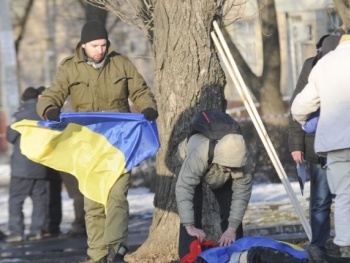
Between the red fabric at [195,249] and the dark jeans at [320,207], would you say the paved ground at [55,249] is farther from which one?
the red fabric at [195,249]

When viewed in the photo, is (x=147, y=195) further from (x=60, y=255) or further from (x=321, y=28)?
(x=321, y=28)

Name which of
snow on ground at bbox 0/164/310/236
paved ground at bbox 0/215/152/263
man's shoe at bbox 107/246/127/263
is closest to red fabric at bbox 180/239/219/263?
man's shoe at bbox 107/246/127/263

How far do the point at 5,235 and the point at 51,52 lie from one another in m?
20.3

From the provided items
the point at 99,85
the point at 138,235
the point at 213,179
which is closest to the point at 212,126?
the point at 213,179

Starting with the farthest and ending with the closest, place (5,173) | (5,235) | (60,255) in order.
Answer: (5,173) < (5,235) < (60,255)

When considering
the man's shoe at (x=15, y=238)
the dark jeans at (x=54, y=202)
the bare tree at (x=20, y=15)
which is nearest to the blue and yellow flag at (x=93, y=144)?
the man's shoe at (x=15, y=238)

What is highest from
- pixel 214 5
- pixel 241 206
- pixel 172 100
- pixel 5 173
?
pixel 214 5

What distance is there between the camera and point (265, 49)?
18875mm

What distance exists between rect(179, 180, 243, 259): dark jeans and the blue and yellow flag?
892 mm

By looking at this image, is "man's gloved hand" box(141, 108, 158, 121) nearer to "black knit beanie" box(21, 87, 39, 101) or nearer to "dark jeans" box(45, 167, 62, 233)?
"black knit beanie" box(21, 87, 39, 101)

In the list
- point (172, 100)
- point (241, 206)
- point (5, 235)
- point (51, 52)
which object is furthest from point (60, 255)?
point (51, 52)

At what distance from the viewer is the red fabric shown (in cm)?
775

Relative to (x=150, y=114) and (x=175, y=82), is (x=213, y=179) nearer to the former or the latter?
(x=150, y=114)

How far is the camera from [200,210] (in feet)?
26.4
